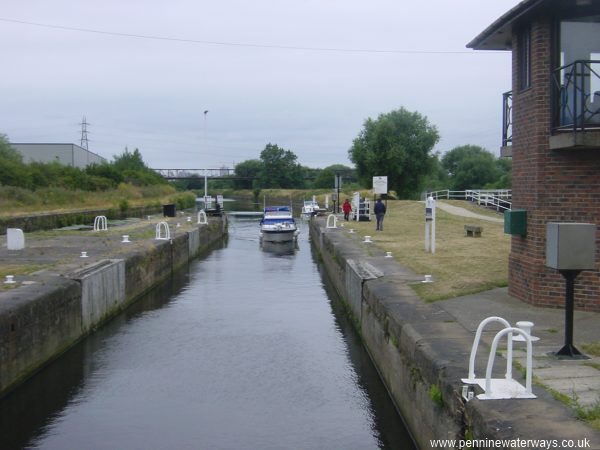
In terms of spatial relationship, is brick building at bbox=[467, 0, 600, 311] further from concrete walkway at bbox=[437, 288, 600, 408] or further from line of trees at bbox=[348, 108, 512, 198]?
line of trees at bbox=[348, 108, 512, 198]

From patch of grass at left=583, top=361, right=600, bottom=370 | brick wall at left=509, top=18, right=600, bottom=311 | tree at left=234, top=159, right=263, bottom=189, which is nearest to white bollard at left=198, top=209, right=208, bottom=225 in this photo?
brick wall at left=509, top=18, right=600, bottom=311

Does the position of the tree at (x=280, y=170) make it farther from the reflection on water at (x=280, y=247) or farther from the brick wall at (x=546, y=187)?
the brick wall at (x=546, y=187)

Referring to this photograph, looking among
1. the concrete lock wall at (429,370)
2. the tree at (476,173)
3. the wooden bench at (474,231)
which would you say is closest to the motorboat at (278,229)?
the wooden bench at (474,231)

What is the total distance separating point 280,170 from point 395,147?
77.2 m

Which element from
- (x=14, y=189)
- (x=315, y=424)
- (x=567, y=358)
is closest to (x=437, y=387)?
(x=567, y=358)

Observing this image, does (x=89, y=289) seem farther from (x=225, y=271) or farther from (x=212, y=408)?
(x=225, y=271)

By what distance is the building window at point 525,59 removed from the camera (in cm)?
1163

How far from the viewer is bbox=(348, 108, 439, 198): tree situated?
64.3 meters

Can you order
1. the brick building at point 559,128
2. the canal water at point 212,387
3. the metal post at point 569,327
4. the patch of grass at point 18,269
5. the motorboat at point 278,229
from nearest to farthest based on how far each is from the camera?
the metal post at point 569,327, the canal water at point 212,387, the brick building at point 559,128, the patch of grass at point 18,269, the motorboat at point 278,229

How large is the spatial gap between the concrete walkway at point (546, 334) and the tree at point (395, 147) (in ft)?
170

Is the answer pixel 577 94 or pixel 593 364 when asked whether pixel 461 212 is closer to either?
pixel 577 94

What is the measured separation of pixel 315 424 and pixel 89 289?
6.95 m

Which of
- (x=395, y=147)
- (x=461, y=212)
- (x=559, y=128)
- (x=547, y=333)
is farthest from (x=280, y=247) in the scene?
(x=395, y=147)

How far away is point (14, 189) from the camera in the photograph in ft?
131
